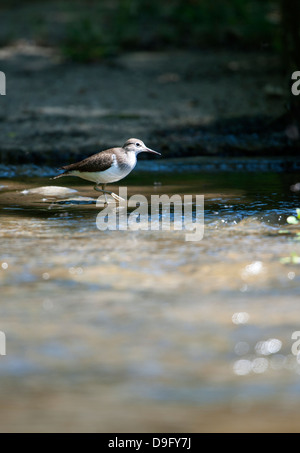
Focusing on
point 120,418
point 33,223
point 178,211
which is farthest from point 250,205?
point 120,418

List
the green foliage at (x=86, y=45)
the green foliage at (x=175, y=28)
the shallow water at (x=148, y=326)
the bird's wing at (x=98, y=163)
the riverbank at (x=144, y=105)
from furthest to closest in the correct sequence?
1. the green foliage at (x=175, y=28)
2. the green foliage at (x=86, y=45)
3. the riverbank at (x=144, y=105)
4. the bird's wing at (x=98, y=163)
5. the shallow water at (x=148, y=326)

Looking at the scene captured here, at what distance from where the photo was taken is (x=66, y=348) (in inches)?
150

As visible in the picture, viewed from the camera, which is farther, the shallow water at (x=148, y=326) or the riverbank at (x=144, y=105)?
the riverbank at (x=144, y=105)

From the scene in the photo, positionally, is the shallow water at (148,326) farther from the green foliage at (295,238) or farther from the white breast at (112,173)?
the white breast at (112,173)

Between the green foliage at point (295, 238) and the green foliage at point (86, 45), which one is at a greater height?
the green foliage at point (86, 45)

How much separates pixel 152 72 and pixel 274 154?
13.4 ft

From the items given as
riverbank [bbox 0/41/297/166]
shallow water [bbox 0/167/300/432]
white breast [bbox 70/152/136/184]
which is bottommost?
shallow water [bbox 0/167/300/432]

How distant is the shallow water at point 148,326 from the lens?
10.5ft

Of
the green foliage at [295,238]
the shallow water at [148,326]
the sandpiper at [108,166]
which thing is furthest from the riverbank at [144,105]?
the green foliage at [295,238]

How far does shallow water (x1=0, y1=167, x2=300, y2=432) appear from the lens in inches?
126

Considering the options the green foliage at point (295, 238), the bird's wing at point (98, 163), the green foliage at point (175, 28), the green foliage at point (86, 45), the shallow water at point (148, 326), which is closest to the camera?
the shallow water at point (148, 326)

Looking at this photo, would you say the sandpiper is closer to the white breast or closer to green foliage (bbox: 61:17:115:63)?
the white breast

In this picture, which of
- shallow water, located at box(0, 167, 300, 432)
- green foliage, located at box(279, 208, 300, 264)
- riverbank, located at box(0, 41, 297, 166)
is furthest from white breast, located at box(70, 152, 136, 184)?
riverbank, located at box(0, 41, 297, 166)

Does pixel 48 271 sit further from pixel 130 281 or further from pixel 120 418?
pixel 120 418
